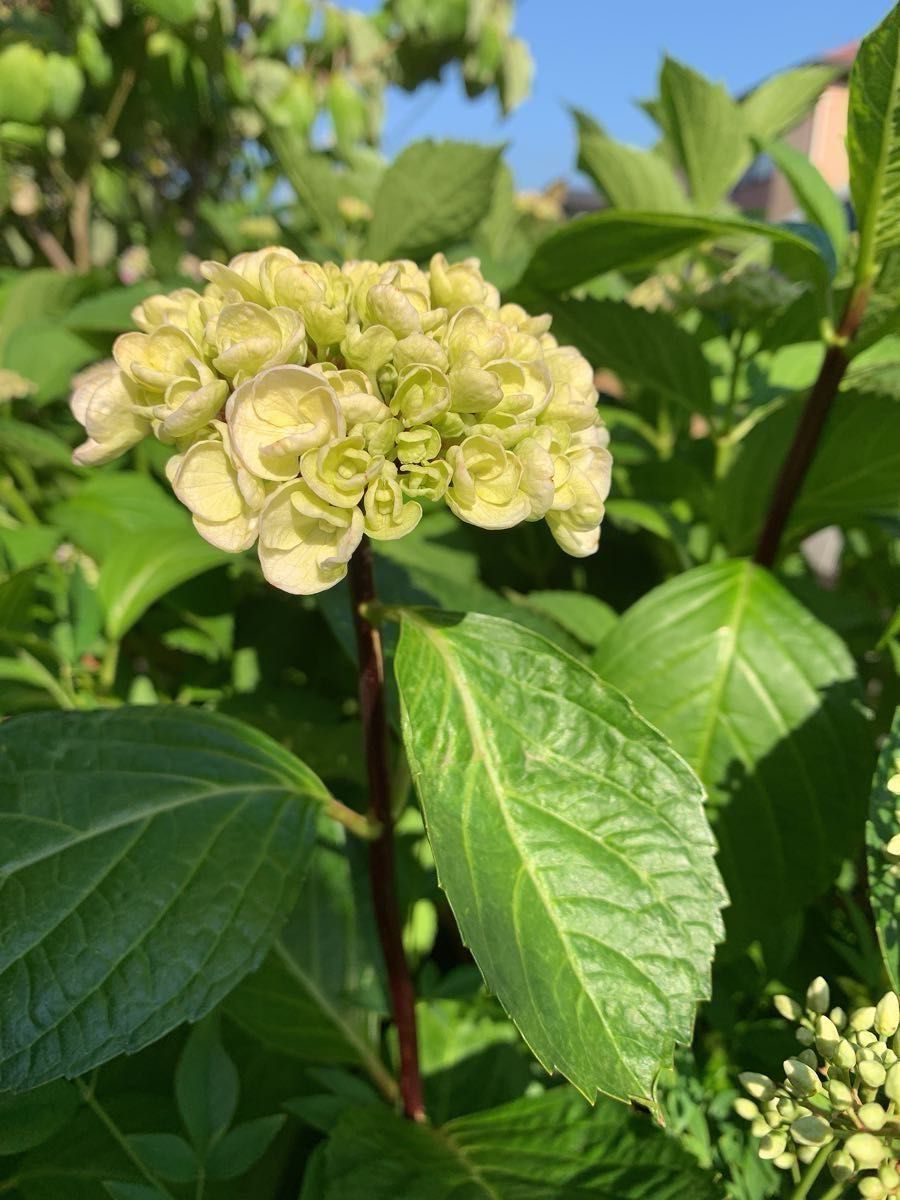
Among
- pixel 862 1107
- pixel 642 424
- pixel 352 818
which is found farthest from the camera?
pixel 642 424

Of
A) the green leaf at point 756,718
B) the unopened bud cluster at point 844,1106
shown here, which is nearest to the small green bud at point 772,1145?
the unopened bud cluster at point 844,1106

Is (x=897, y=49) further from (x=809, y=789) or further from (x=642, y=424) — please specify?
(x=642, y=424)

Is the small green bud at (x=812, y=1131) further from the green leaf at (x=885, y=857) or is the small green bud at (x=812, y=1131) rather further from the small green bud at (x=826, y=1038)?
the green leaf at (x=885, y=857)

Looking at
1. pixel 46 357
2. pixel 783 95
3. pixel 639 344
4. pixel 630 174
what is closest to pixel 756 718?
pixel 639 344

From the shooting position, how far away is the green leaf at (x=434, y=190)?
5.12ft

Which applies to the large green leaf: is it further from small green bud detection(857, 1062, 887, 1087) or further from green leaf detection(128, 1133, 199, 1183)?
small green bud detection(857, 1062, 887, 1087)

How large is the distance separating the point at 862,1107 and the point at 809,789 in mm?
409

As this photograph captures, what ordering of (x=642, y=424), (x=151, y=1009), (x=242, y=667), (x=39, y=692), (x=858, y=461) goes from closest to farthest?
(x=151, y=1009)
(x=858, y=461)
(x=39, y=692)
(x=242, y=667)
(x=642, y=424)

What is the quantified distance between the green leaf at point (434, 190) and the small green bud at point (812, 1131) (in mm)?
1373

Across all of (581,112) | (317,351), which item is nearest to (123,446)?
(317,351)

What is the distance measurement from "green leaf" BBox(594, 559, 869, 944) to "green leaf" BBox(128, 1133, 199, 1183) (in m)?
0.53

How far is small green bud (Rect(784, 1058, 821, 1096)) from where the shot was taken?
595 mm

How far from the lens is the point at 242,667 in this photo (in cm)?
147

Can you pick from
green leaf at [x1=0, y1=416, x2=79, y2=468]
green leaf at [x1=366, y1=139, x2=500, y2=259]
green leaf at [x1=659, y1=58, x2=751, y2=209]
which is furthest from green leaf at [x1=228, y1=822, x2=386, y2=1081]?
green leaf at [x1=659, y1=58, x2=751, y2=209]
